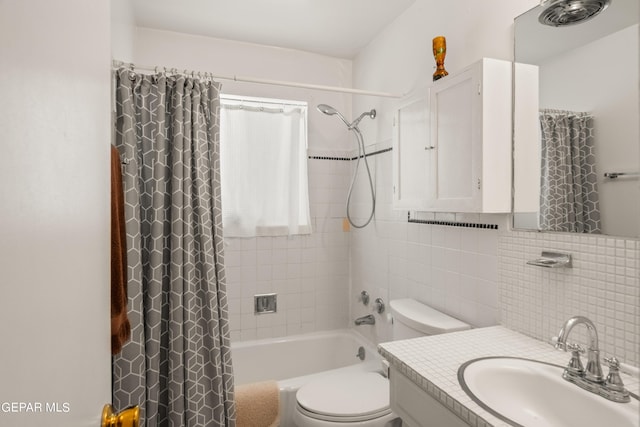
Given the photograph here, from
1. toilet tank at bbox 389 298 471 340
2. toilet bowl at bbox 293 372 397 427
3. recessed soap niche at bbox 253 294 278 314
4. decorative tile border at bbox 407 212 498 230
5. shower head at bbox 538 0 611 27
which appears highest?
shower head at bbox 538 0 611 27

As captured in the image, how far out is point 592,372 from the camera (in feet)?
2.94

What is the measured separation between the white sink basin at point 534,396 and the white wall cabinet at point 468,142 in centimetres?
54

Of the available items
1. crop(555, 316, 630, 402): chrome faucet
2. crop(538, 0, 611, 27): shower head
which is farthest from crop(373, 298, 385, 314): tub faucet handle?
crop(538, 0, 611, 27): shower head

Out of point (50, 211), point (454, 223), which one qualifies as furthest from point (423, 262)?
point (50, 211)

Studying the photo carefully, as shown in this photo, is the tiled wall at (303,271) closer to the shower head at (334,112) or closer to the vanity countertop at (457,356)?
the shower head at (334,112)

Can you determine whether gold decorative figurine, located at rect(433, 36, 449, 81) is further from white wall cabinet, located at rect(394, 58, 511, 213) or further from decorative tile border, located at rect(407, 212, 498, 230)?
decorative tile border, located at rect(407, 212, 498, 230)

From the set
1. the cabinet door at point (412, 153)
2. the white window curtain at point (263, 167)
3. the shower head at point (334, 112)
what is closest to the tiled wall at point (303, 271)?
the white window curtain at point (263, 167)

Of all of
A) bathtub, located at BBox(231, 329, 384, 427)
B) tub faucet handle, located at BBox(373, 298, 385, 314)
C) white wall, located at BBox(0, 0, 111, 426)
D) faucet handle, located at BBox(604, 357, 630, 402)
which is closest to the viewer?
white wall, located at BBox(0, 0, 111, 426)

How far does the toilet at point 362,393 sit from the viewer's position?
1.47 m

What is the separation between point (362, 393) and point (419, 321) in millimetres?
455

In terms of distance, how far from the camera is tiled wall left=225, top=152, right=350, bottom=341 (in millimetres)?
2480

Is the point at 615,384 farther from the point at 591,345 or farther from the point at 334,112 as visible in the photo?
the point at 334,112

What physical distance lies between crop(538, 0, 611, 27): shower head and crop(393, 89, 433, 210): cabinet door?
508mm

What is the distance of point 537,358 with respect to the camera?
3.57 ft
